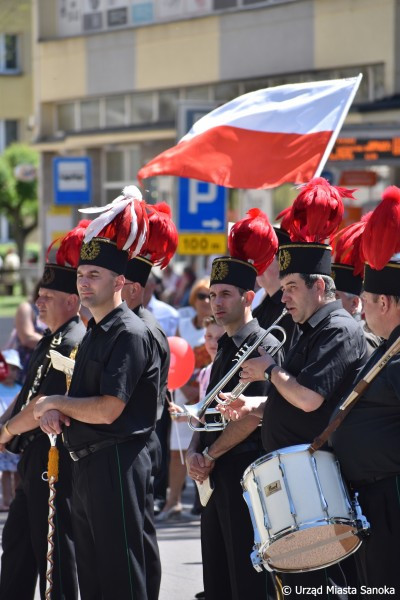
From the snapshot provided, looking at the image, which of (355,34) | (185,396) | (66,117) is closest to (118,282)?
(185,396)

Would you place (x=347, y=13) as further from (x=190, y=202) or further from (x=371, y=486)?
(x=371, y=486)

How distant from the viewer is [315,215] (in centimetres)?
570

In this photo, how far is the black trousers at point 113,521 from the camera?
5719mm

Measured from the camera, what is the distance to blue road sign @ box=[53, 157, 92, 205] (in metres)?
17.1

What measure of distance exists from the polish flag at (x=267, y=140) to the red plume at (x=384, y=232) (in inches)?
114

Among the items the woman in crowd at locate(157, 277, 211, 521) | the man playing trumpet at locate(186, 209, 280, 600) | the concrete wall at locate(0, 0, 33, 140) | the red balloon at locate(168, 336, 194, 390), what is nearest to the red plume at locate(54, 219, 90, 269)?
the man playing trumpet at locate(186, 209, 280, 600)

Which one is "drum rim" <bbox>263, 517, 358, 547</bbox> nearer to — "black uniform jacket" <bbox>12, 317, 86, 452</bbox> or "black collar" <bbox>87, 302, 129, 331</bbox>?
"black collar" <bbox>87, 302, 129, 331</bbox>

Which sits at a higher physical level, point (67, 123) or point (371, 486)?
point (67, 123)

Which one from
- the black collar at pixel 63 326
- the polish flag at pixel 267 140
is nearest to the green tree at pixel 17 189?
the polish flag at pixel 267 140

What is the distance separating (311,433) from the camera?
5.39 metres

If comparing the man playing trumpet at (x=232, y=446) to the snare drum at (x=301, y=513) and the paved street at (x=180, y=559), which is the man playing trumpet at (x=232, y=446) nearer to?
the snare drum at (x=301, y=513)

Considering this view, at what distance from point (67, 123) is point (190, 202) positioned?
16892 millimetres

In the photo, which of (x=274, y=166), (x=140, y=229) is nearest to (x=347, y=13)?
(x=274, y=166)

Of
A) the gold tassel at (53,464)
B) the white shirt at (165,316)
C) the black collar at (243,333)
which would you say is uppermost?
the black collar at (243,333)
